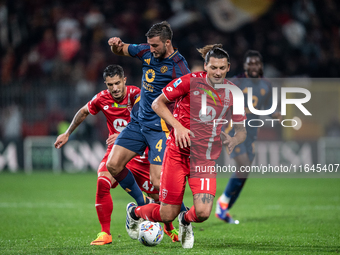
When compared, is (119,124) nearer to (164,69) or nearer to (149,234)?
(164,69)

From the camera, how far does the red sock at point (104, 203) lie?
5.41 meters

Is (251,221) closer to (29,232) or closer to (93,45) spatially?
(29,232)

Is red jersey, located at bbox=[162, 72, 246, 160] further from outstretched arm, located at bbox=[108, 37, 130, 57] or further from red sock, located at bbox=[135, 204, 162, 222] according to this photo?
outstretched arm, located at bbox=[108, 37, 130, 57]

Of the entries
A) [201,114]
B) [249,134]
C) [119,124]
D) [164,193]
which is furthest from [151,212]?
[249,134]

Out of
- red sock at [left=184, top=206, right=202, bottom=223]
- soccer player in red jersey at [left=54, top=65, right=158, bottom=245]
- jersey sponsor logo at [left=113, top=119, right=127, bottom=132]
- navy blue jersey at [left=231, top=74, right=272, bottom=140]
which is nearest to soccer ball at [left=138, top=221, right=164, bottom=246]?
red sock at [left=184, top=206, right=202, bottom=223]

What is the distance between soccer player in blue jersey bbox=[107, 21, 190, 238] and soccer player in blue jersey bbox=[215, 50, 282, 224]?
197cm

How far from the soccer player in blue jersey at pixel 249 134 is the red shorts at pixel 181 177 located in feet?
8.05

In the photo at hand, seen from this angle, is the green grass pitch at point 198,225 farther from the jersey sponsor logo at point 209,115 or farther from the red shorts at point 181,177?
the jersey sponsor logo at point 209,115

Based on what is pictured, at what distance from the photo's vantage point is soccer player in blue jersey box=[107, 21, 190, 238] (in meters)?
5.29

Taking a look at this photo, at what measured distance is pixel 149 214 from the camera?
16.2ft

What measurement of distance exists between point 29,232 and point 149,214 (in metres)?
1.97

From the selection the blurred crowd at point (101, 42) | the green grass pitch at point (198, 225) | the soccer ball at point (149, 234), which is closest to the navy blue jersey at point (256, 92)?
the green grass pitch at point (198, 225)

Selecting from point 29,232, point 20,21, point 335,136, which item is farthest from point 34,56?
point 29,232

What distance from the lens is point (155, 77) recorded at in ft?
17.7
